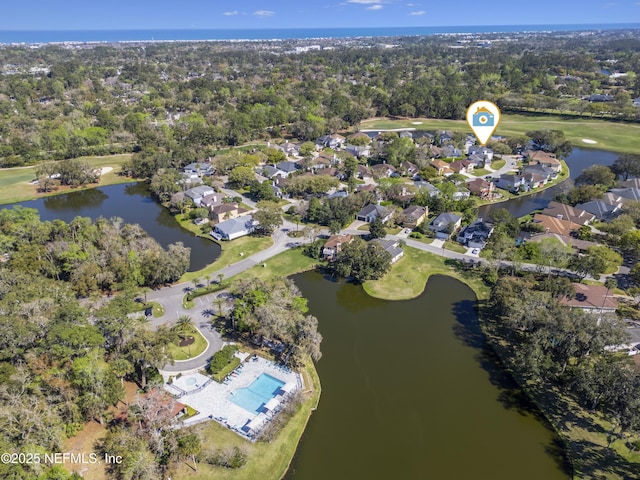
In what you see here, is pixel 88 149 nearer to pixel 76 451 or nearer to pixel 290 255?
pixel 290 255

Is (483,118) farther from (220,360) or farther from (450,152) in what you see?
(220,360)

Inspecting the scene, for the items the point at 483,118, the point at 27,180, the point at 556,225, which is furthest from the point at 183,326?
the point at 27,180

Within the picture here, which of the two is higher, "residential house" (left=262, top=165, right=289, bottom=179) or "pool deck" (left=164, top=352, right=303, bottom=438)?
"residential house" (left=262, top=165, right=289, bottom=179)

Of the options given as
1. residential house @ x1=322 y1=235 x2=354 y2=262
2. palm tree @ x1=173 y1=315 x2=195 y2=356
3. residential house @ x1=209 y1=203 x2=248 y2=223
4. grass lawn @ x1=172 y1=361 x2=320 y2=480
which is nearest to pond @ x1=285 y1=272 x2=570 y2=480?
grass lawn @ x1=172 y1=361 x2=320 y2=480

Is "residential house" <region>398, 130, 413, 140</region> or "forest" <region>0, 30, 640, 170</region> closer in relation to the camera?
"forest" <region>0, 30, 640, 170</region>

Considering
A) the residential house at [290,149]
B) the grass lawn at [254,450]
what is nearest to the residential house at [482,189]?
the residential house at [290,149]

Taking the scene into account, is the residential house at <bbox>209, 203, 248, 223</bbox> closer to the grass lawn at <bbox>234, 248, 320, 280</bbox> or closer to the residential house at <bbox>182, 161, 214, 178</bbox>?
the grass lawn at <bbox>234, 248, 320, 280</bbox>

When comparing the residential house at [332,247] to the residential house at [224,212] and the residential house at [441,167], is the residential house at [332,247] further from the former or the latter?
the residential house at [441,167]
